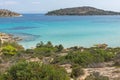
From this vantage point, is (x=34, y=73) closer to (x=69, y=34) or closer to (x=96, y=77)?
(x=96, y=77)

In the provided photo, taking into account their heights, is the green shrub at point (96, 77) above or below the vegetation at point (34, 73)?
below

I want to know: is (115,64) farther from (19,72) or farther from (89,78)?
(19,72)

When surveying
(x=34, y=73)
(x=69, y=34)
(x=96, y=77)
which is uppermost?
(x=34, y=73)

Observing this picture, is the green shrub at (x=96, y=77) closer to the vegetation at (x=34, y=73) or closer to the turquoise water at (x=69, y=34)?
the vegetation at (x=34, y=73)

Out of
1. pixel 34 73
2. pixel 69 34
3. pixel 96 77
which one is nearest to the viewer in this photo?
pixel 34 73

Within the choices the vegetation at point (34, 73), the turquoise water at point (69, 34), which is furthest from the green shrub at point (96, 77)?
the turquoise water at point (69, 34)

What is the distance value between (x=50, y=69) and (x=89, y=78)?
86.7 inches

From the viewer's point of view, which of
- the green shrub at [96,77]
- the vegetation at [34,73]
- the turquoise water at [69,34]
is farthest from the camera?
the turquoise water at [69,34]

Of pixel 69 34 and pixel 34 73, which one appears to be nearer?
pixel 34 73

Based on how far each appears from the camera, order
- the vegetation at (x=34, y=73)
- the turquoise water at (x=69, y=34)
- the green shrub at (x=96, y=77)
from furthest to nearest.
→ the turquoise water at (x=69, y=34) → the green shrub at (x=96, y=77) → the vegetation at (x=34, y=73)

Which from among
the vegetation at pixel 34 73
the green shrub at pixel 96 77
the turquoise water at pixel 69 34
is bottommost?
the turquoise water at pixel 69 34

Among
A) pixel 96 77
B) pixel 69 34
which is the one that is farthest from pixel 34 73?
pixel 69 34

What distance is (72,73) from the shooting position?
14000 mm

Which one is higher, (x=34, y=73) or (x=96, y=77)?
(x=34, y=73)
